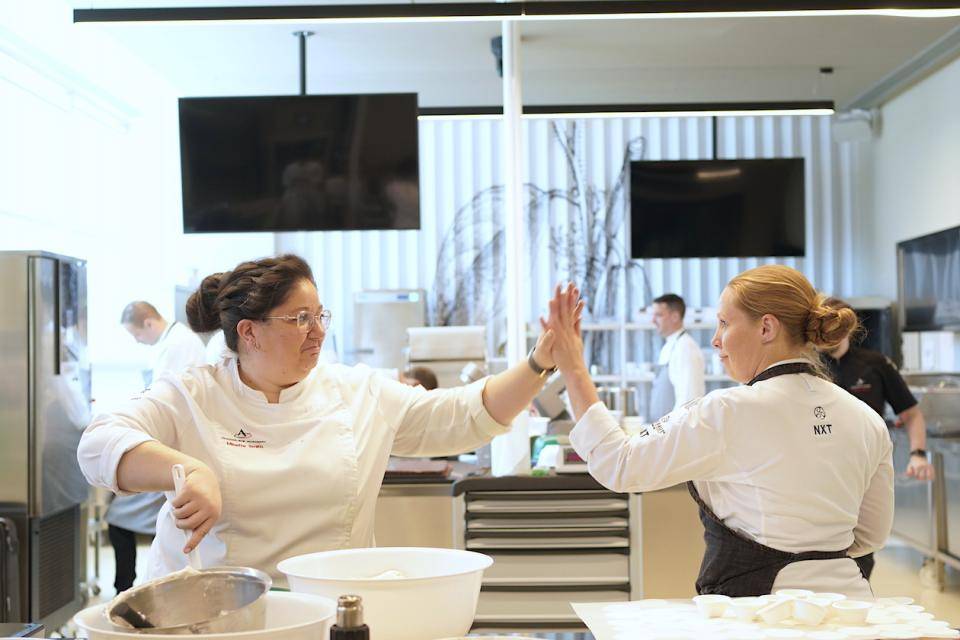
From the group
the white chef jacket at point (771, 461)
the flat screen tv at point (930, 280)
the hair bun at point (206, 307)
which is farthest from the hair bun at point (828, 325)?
the flat screen tv at point (930, 280)

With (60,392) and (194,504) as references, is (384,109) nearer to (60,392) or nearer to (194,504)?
(60,392)

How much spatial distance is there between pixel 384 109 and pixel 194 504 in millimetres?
4853

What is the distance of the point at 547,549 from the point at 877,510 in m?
1.64

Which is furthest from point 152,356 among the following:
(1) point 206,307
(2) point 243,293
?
(2) point 243,293

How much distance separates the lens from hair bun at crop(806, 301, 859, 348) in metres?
2.12

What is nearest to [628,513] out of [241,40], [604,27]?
[604,27]

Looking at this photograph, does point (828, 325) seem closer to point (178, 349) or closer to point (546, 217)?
point (178, 349)

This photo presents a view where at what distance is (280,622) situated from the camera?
1.33m

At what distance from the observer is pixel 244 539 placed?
77.2 inches

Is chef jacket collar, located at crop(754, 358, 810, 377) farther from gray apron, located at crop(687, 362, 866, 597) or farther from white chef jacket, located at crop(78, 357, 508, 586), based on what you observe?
white chef jacket, located at crop(78, 357, 508, 586)

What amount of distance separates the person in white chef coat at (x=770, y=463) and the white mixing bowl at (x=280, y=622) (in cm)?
85

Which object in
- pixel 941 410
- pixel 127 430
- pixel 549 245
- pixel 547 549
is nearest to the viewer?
pixel 127 430

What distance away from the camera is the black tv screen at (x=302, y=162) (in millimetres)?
6133

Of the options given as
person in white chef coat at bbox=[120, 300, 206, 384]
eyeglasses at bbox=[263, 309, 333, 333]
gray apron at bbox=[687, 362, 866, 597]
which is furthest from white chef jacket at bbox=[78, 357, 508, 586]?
person in white chef coat at bbox=[120, 300, 206, 384]
